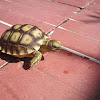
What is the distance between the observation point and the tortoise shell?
1784mm

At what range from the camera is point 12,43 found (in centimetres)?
182

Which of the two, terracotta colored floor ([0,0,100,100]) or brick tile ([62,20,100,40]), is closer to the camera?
terracotta colored floor ([0,0,100,100])

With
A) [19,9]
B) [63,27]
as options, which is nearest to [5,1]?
[19,9]

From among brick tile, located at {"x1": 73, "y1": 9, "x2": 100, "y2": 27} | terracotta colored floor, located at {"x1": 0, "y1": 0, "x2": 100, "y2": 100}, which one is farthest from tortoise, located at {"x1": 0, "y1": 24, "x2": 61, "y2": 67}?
brick tile, located at {"x1": 73, "y1": 9, "x2": 100, "y2": 27}

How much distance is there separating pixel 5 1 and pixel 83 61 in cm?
375

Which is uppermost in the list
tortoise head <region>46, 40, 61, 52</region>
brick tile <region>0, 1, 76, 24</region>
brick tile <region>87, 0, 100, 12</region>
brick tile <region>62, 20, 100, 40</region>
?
brick tile <region>87, 0, 100, 12</region>

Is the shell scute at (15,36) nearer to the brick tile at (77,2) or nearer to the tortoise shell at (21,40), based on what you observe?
the tortoise shell at (21,40)

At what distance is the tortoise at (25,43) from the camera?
1786 millimetres

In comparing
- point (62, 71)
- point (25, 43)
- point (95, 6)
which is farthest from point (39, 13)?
point (62, 71)

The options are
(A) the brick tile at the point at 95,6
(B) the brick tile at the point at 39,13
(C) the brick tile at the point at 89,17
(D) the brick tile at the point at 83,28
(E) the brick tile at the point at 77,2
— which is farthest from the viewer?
(E) the brick tile at the point at 77,2

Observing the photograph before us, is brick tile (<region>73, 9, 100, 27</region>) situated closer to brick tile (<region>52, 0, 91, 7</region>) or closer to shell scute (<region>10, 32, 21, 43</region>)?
brick tile (<region>52, 0, 91, 7</region>)

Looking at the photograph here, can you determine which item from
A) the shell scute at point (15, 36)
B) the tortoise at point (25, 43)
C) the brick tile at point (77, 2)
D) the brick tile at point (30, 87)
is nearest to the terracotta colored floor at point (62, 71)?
the brick tile at point (30, 87)

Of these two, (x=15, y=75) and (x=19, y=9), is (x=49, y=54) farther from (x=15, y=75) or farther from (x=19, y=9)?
(x=19, y=9)

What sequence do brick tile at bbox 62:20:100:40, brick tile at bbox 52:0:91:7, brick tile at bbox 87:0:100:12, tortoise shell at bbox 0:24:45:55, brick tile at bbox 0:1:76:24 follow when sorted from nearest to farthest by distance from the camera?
tortoise shell at bbox 0:24:45:55
brick tile at bbox 62:20:100:40
brick tile at bbox 0:1:76:24
brick tile at bbox 87:0:100:12
brick tile at bbox 52:0:91:7
